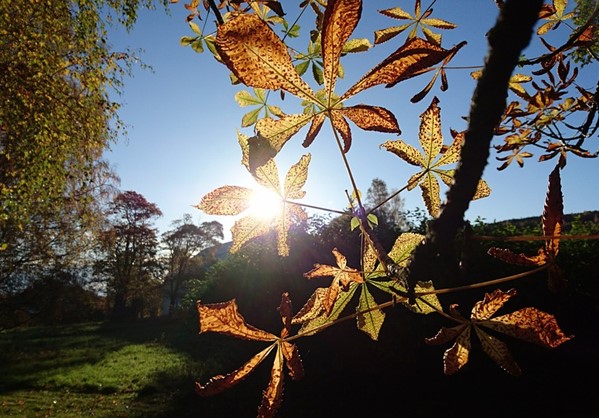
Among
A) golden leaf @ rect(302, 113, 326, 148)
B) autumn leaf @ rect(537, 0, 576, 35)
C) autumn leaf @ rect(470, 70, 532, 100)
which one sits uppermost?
autumn leaf @ rect(537, 0, 576, 35)

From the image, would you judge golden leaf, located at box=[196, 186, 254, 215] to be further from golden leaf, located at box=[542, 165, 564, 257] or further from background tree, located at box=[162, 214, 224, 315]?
background tree, located at box=[162, 214, 224, 315]

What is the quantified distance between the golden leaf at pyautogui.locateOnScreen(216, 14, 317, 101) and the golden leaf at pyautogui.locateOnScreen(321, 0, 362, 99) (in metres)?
0.05

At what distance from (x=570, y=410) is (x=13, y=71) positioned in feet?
36.7

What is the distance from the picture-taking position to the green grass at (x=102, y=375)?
24.3ft

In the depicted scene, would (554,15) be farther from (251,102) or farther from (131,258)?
(131,258)

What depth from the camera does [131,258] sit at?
34.1 m

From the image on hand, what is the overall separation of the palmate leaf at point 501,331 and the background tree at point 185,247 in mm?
38972

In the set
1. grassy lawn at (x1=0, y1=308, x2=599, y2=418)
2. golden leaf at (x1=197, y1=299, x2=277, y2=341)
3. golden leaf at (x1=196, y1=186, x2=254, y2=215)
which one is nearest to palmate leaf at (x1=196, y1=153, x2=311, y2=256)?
golden leaf at (x1=196, y1=186, x2=254, y2=215)

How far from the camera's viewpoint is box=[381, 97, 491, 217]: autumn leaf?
0.73 meters

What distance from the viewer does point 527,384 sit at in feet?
20.3

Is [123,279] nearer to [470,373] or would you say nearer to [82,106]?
[82,106]

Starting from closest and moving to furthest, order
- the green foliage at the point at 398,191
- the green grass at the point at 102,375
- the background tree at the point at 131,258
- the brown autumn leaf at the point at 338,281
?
the green foliage at the point at 398,191 < the brown autumn leaf at the point at 338,281 < the green grass at the point at 102,375 < the background tree at the point at 131,258

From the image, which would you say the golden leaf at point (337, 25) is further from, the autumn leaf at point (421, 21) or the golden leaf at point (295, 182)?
the autumn leaf at point (421, 21)

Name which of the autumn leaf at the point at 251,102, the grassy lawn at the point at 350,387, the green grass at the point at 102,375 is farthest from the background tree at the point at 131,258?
the autumn leaf at the point at 251,102
